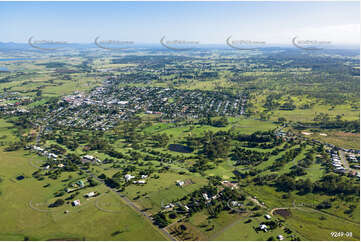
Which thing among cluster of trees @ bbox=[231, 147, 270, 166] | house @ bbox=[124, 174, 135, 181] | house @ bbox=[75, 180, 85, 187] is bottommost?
house @ bbox=[75, 180, 85, 187]

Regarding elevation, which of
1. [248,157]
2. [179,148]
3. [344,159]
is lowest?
[179,148]

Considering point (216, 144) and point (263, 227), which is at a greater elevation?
point (216, 144)

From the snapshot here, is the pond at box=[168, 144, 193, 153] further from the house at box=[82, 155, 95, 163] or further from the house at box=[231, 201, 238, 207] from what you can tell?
the house at box=[231, 201, 238, 207]

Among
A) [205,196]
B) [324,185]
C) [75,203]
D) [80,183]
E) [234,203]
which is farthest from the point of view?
[80,183]

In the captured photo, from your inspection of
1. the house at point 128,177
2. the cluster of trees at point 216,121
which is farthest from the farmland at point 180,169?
the house at point 128,177

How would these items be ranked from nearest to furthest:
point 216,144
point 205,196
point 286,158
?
point 205,196
point 286,158
point 216,144

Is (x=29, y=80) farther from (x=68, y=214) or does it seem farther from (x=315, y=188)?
(x=315, y=188)

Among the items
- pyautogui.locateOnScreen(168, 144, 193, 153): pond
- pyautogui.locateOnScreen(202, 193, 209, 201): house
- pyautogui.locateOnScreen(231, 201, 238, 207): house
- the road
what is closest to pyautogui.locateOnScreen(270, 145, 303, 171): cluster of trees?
the road

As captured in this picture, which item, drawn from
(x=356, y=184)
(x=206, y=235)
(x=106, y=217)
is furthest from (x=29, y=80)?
(x=356, y=184)

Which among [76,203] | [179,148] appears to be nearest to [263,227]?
[76,203]

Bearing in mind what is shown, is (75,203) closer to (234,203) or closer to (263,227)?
(234,203)

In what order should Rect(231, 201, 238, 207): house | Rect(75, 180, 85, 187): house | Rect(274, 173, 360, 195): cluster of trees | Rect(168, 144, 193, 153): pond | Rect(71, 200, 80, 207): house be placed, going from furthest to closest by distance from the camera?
Rect(168, 144, 193, 153): pond < Rect(75, 180, 85, 187): house < Rect(274, 173, 360, 195): cluster of trees < Rect(71, 200, 80, 207): house < Rect(231, 201, 238, 207): house

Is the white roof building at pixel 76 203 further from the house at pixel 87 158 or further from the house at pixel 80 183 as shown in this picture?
the house at pixel 87 158
